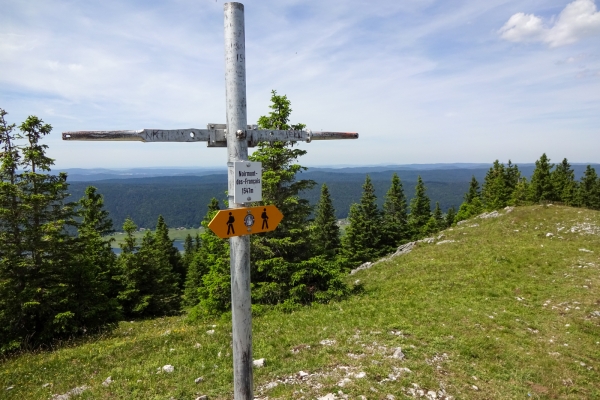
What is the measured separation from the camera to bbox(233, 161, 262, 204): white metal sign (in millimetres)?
3779

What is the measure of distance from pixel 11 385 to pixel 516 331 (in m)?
13.6

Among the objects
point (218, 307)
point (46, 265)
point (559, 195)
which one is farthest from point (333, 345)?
point (559, 195)

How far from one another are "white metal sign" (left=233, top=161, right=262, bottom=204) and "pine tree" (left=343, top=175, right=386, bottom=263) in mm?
40149

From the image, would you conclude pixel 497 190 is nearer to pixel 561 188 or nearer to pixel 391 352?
pixel 561 188

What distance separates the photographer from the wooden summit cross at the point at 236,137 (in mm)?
3762

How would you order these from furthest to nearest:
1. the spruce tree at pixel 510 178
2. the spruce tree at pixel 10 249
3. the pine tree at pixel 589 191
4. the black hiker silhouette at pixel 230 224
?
the pine tree at pixel 589 191
the spruce tree at pixel 510 178
the spruce tree at pixel 10 249
the black hiker silhouette at pixel 230 224

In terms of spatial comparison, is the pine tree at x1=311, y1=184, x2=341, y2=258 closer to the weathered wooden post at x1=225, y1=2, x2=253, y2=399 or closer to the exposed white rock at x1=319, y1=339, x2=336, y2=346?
the exposed white rock at x1=319, y1=339, x2=336, y2=346

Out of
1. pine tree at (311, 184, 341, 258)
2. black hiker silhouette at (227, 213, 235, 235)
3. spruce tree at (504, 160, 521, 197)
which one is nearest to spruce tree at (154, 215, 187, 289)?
pine tree at (311, 184, 341, 258)

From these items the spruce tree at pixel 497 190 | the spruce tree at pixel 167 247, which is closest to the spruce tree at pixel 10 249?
the spruce tree at pixel 167 247

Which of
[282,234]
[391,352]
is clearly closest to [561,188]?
[282,234]

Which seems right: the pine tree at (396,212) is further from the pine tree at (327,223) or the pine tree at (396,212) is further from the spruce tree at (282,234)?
the spruce tree at (282,234)

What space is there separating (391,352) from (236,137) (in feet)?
21.4

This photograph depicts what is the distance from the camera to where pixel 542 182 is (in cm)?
4834

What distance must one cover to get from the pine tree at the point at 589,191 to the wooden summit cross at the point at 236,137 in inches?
2924
